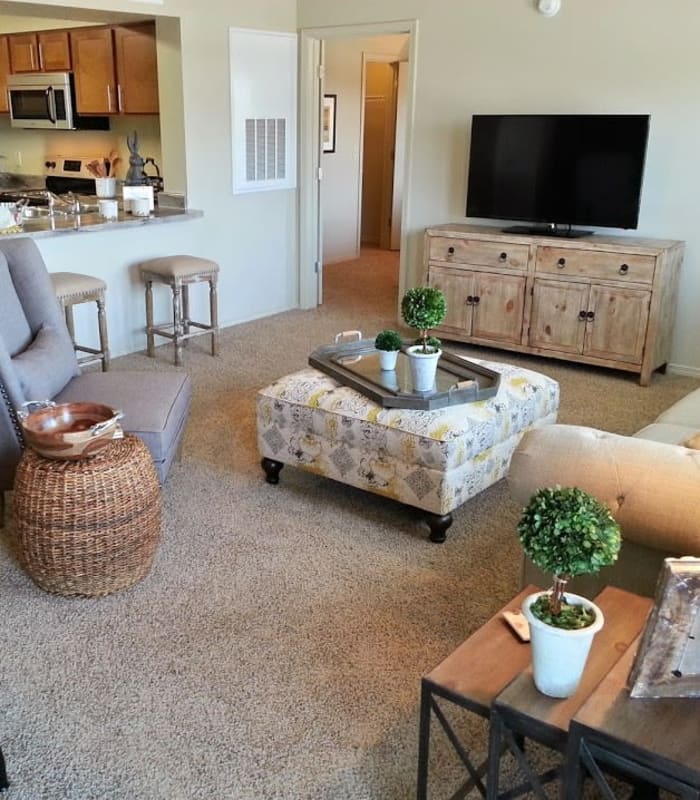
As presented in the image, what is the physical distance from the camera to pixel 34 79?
6.61 meters

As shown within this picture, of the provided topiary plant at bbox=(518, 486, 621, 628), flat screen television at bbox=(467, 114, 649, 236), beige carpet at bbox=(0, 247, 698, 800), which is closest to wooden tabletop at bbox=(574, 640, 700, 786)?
topiary plant at bbox=(518, 486, 621, 628)

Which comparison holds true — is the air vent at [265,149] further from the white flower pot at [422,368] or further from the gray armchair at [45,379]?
the white flower pot at [422,368]

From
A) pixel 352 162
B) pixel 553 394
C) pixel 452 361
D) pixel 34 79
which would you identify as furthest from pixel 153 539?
pixel 352 162

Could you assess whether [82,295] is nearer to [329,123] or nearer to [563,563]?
[563,563]

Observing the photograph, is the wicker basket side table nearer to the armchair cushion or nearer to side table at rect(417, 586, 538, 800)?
the armchair cushion

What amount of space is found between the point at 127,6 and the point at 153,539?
12.2 ft

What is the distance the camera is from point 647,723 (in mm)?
1347

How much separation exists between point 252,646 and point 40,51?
5.85 meters

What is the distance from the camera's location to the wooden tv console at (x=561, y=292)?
479 cm

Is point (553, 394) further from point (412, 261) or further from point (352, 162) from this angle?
point (352, 162)

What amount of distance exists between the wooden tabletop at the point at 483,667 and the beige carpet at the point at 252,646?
1.49 ft

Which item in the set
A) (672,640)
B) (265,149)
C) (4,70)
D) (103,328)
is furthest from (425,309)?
(4,70)

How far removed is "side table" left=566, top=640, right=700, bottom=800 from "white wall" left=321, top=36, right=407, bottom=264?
7541mm

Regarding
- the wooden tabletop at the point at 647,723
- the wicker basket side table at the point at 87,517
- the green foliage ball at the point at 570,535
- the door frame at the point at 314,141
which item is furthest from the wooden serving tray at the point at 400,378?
the door frame at the point at 314,141
